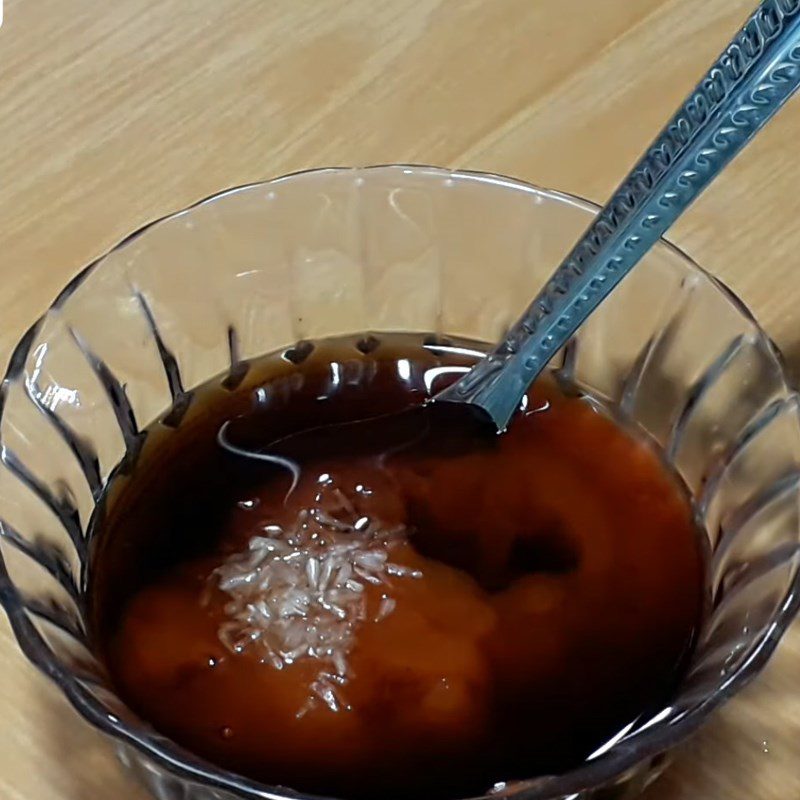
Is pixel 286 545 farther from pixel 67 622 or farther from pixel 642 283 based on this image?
pixel 642 283

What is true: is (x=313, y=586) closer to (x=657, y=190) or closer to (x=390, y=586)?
(x=390, y=586)

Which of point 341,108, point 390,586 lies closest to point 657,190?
point 390,586

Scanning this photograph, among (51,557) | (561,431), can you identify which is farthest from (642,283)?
(51,557)

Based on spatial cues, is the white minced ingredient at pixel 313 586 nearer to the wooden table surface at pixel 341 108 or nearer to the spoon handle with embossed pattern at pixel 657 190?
the spoon handle with embossed pattern at pixel 657 190

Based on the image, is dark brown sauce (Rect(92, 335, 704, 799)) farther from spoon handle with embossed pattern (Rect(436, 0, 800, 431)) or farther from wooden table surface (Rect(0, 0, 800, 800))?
wooden table surface (Rect(0, 0, 800, 800))

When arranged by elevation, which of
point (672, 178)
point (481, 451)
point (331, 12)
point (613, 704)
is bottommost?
point (613, 704)

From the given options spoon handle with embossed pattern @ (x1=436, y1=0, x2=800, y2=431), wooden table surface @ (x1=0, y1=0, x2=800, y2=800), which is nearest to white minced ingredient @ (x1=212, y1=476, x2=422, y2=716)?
spoon handle with embossed pattern @ (x1=436, y1=0, x2=800, y2=431)
